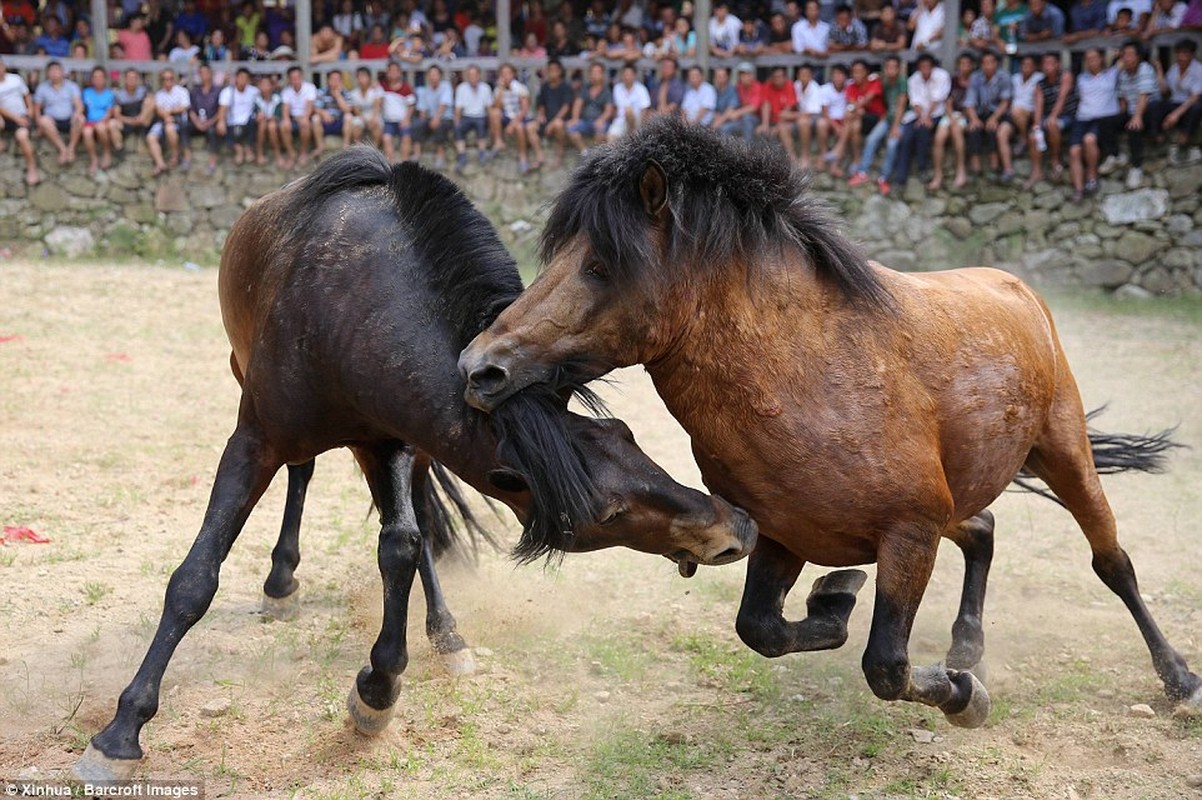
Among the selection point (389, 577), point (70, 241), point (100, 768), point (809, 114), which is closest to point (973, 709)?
point (389, 577)

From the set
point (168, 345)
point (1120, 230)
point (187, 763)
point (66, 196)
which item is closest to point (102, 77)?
point (66, 196)

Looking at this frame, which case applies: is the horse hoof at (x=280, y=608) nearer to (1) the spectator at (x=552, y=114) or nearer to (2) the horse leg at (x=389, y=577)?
(2) the horse leg at (x=389, y=577)

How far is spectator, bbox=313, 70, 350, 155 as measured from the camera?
16.3m

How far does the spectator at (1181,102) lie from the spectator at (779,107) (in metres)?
4.11

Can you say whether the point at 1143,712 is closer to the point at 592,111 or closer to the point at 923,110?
the point at 923,110

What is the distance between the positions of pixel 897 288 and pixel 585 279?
45.4 inches

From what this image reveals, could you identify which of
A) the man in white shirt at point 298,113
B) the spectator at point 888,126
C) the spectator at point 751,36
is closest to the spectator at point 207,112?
the man in white shirt at point 298,113

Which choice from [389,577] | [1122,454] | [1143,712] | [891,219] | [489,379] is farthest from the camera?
[891,219]

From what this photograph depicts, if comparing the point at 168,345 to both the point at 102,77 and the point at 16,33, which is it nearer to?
the point at 102,77

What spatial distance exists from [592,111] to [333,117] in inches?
138

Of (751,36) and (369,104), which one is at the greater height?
(751,36)

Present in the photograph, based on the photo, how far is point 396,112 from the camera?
53.9 ft

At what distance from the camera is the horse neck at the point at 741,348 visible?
361 cm

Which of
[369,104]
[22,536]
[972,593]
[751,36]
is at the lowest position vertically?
[22,536]
